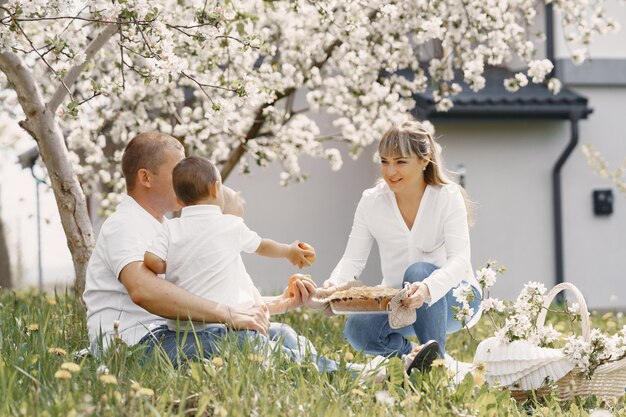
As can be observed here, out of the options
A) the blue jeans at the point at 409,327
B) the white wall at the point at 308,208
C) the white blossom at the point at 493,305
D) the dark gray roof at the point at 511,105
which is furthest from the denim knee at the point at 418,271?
the white wall at the point at 308,208

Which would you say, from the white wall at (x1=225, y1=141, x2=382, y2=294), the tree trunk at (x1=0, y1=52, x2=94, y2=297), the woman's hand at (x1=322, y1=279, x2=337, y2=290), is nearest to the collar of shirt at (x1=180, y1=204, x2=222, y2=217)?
the woman's hand at (x1=322, y1=279, x2=337, y2=290)

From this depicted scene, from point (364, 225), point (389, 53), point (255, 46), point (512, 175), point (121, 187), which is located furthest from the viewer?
point (512, 175)

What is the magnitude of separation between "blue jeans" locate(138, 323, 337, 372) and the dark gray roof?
277 inches

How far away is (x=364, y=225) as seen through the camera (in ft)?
Answer: 17.2

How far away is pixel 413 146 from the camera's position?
15.9 feet

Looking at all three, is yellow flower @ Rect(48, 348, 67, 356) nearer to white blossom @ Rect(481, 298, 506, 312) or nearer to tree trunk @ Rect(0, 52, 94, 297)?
tree trunk @ Rect(0, 52, 94, 297)

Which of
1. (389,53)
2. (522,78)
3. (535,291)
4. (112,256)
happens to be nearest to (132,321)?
(112,256)

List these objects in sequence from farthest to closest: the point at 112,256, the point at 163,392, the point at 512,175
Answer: the point at 512,175
the point at 112,256
the point at 163,392

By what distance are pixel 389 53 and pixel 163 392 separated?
200 inches

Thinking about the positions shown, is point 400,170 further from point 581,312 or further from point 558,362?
point 558,362

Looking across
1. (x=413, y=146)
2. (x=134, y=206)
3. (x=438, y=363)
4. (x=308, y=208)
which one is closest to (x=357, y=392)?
(x=438, y=363)

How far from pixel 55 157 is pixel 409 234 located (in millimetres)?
2011

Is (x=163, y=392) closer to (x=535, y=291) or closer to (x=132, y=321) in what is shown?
(x=132, y=321)

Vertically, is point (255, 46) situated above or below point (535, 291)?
above
